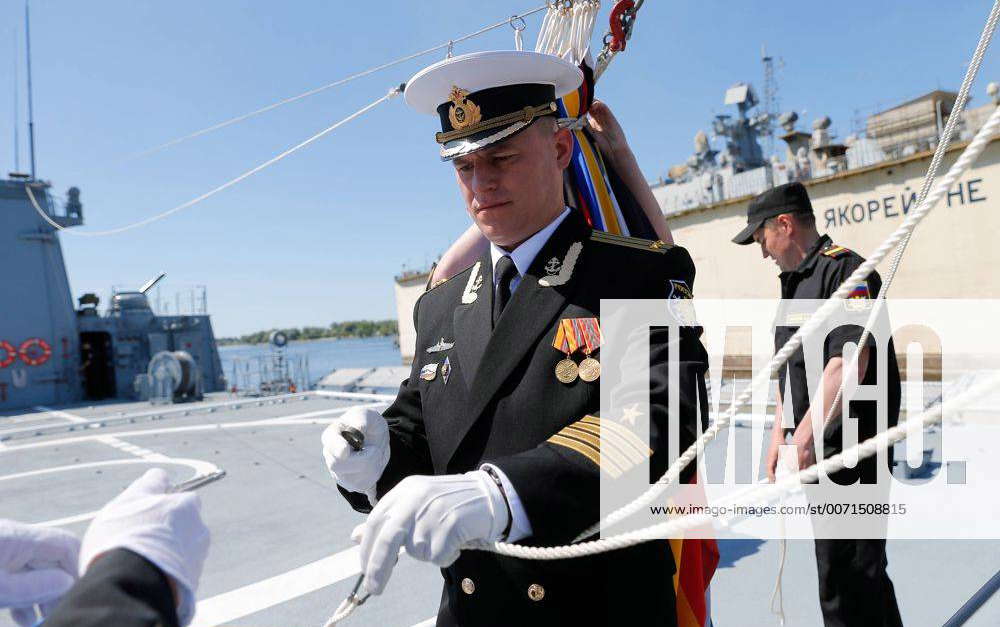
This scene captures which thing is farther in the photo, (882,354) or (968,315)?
(968,315)

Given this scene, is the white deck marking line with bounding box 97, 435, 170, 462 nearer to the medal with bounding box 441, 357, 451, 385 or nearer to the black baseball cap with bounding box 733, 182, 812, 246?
the medal with bounding box 441, 357, 451, 385

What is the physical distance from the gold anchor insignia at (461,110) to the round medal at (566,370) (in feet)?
2.09

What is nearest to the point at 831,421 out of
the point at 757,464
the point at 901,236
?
the point at 901,236

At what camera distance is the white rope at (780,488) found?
2.77 feet

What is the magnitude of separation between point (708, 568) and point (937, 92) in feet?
67.9

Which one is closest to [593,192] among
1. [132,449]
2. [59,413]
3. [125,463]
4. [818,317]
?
[818,317]

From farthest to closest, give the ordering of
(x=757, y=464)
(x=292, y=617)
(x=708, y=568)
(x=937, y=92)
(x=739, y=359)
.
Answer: (x=739, y=359) < (x=937, y=92) < (x=757, y=464) < (x=292, y=617) < (x=708, y=568)

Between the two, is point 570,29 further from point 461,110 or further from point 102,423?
point 102,423

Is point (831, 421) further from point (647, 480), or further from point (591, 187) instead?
point (647, 480)

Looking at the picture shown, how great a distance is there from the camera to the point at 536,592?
1.32 metres

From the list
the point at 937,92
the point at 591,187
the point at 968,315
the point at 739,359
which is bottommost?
the point at 739,359

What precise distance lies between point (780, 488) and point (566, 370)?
0.55 metres

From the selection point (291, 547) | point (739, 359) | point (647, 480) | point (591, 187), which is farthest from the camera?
point (739, 359)

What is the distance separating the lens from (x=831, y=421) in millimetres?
2451
